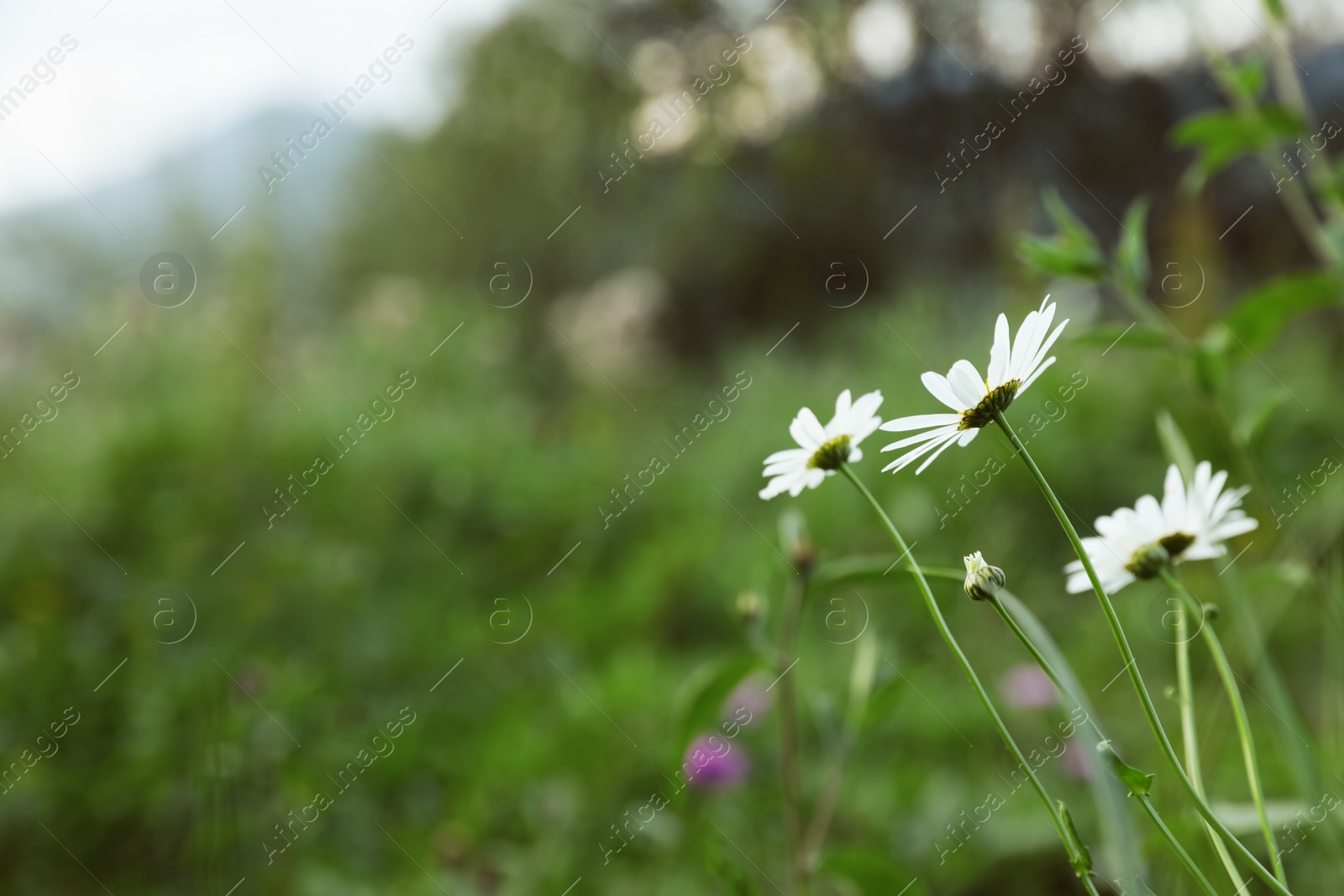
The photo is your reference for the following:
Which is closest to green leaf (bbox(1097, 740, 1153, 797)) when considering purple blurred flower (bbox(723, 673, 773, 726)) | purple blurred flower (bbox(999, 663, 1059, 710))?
purple blurred flower (bbox(723, 673, 773, 726))

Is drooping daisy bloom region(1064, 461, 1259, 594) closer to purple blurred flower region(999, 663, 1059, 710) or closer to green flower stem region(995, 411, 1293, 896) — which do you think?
green flower stem region(995, 411, 1293, 896)

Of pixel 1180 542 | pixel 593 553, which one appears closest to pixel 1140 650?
pixel 593 553

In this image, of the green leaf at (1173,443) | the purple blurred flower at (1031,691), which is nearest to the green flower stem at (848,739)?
the green leaf at (1173,443)

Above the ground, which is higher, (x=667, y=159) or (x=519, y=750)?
(x=667, y=159)

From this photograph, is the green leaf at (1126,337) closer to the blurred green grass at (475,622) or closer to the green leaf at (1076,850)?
the blurred green grass at (475,622)

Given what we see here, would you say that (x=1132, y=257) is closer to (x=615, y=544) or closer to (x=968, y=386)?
(x=968, y=386)

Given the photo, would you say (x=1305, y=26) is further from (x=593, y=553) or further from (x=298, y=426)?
(x=298, y=426)
